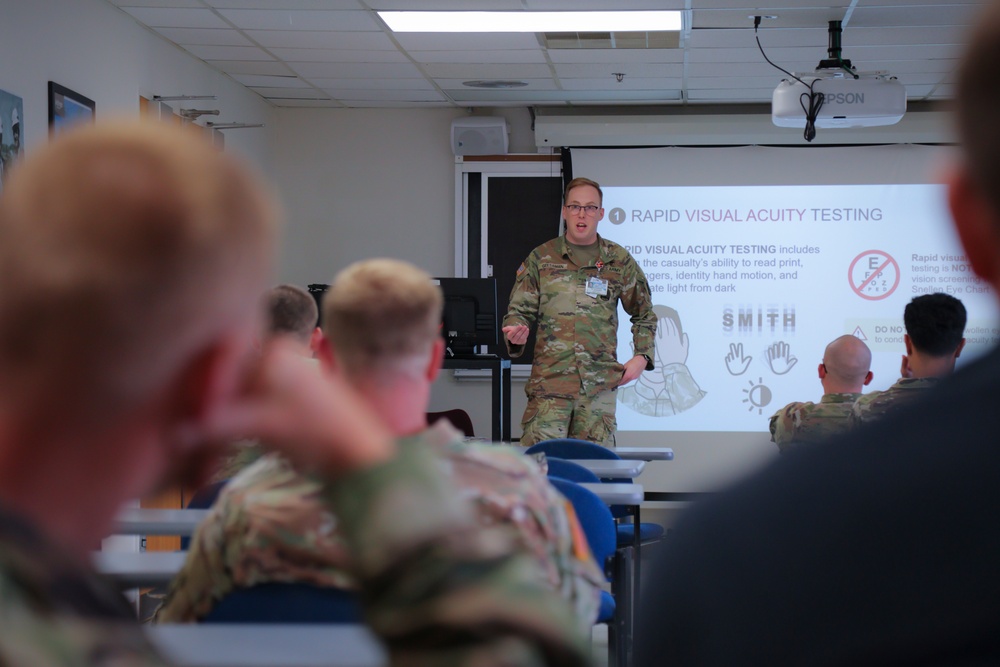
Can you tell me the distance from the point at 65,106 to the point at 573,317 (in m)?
2.60

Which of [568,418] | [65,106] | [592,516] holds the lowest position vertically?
[568,418]

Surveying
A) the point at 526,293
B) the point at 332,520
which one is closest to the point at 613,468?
the point at 526,293

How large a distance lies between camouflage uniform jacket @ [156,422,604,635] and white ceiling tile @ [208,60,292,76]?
5.52 m

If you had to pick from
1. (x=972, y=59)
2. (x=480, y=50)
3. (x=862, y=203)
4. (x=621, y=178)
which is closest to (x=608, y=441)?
(x=480, y=50)

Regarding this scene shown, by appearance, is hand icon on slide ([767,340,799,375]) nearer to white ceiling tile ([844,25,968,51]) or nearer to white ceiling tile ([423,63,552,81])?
white ceiling tile ([844,25,968,51])

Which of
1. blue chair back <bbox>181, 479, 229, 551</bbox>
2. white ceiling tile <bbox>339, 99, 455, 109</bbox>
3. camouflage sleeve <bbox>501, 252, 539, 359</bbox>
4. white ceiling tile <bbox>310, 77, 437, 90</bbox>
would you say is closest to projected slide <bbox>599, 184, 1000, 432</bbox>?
white ceiling tile <bbox>339, 99, 455, 109</bbox>

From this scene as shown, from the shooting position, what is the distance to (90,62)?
5.17 meters

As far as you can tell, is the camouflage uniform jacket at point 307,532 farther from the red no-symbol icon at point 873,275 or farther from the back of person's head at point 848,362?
the red no-symbol icon at point 873,275

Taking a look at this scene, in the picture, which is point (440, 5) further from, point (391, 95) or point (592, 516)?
point (592, 516)

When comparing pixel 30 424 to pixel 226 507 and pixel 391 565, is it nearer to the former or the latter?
pixel 391 565

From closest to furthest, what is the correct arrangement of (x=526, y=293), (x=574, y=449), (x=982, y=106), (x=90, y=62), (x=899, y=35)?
(x=982, y=106)
(x=574, y=449)
(x=90, y=62)
(x=526, y=293)
(x=899, y=35)

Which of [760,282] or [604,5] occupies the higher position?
[604,5]

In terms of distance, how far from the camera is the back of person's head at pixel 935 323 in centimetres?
336

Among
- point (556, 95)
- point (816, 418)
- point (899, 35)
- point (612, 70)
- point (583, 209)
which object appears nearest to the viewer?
point (816, 418)
